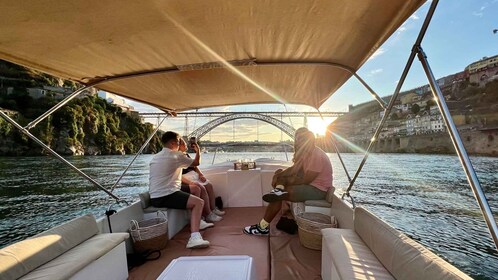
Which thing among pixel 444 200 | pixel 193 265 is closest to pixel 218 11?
pixel 193 265

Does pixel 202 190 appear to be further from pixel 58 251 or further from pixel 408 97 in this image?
pixel 408 97

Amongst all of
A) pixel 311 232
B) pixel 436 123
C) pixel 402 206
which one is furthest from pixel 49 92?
pixel 436 123

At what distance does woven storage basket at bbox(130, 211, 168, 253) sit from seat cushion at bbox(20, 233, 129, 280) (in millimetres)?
445

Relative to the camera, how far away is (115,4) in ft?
3.76

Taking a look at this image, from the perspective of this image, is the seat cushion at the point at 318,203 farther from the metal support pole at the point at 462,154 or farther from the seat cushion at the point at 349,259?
the metal support pole at the point at 462,154

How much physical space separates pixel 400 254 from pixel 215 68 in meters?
1.81

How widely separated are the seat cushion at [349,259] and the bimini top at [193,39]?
1134 millimetres

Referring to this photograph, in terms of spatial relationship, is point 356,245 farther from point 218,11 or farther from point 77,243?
point 77,243

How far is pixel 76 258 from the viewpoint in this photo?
4.22 feet

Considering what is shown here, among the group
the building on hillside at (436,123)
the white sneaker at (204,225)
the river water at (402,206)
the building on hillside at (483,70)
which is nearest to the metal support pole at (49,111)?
the white sneaker at (204,225)

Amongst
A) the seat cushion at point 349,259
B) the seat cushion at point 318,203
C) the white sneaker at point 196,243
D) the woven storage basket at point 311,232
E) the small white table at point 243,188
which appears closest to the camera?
the seat cushion at point 349,259

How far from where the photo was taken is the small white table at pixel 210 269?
1.16 m

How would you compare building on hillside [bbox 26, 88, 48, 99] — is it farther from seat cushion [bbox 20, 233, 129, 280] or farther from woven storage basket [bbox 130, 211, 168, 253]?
seat cushion [bbox 20, 233, 129, 280]

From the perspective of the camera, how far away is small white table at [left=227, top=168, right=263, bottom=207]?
3.66 metres
